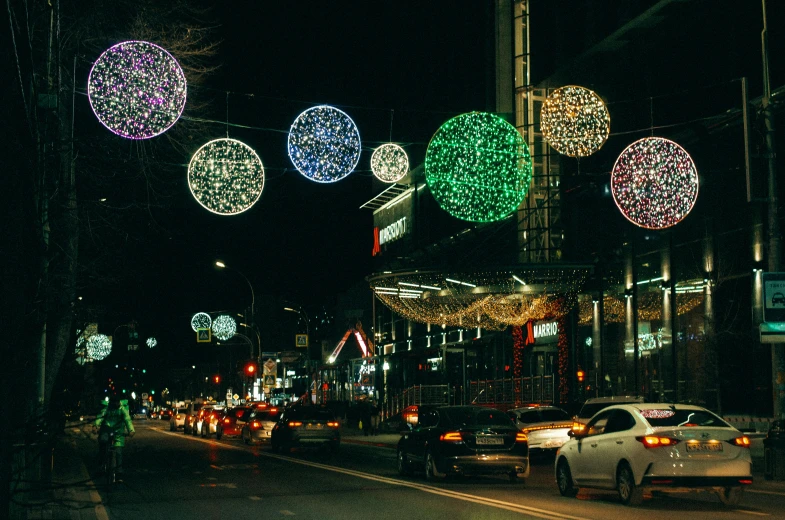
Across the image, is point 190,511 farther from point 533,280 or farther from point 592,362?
point 592,362

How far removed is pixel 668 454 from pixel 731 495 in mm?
1371

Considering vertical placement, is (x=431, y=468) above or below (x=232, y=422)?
below

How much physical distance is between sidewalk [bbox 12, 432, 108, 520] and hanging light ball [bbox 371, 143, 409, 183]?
9.02 meters

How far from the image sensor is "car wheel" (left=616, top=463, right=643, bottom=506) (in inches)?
560

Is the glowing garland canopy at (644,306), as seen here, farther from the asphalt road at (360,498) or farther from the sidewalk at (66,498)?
the sidewalk at (66,498)

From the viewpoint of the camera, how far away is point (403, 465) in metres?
20.8

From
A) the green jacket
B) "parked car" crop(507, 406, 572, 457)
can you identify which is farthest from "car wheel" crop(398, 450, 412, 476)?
the green jacket

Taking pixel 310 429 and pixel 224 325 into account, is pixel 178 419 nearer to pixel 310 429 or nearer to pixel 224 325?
pixel 224 325

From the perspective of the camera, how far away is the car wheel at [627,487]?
46.7ft

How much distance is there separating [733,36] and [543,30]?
11.8 meters

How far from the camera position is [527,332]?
4412cm

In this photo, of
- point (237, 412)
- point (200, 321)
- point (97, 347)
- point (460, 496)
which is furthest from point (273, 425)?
point (200, 321)

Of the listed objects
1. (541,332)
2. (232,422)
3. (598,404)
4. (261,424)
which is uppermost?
(541,332)

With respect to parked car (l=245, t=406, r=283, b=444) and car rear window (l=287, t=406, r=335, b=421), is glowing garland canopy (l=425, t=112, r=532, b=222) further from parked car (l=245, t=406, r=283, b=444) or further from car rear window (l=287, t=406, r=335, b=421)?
parked car (l=245, t=406, r=283, b=444)
